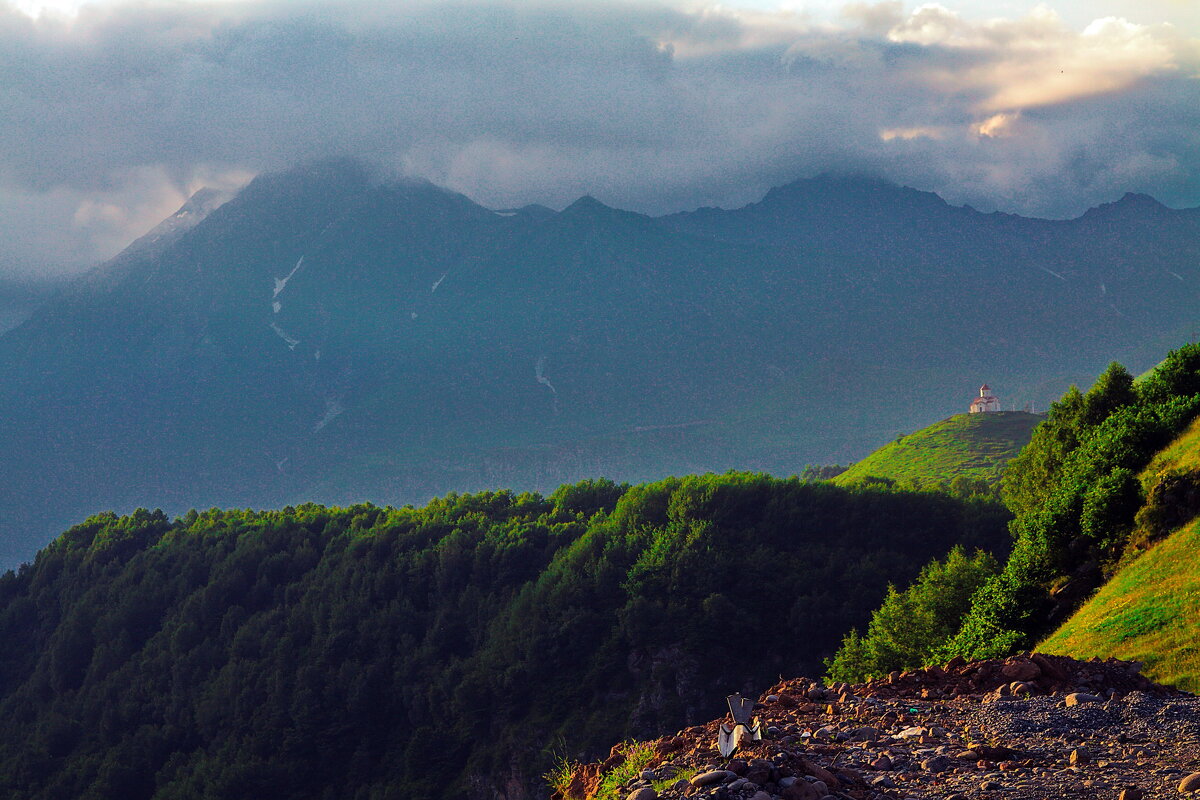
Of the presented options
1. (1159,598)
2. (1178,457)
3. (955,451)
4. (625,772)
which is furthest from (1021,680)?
(955,451)

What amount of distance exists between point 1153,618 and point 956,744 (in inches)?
400

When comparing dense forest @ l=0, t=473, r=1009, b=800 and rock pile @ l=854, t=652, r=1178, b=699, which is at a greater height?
rock pile @ l=854, t=652, r=1178, b=699

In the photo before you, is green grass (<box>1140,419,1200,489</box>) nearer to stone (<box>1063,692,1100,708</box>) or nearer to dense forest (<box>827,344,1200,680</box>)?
dense forest (<box>827,344,1200,680</box>)

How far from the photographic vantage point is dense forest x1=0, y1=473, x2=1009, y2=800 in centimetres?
6975

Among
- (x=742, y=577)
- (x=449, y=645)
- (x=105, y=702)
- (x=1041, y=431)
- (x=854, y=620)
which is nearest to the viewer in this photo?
(x=1041, y=431)

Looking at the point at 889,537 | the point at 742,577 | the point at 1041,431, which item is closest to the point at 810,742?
the point at 1041,431

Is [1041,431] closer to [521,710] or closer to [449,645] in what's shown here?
[521,710]

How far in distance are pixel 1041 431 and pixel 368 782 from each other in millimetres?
49467

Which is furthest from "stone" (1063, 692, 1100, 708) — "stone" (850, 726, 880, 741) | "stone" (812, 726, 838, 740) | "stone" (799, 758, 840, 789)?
"stone" (799, 758, 840, 789)

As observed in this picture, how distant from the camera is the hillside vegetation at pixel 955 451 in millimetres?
152625

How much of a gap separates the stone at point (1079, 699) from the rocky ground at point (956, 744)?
2 cm

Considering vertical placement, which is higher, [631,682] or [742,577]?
[742,577]

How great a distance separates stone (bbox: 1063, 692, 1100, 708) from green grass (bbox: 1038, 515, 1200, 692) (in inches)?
157

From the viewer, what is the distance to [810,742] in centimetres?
1325
